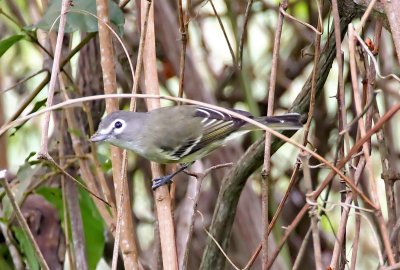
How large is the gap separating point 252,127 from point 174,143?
0.96 ft

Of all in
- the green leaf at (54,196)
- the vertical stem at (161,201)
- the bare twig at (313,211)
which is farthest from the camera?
the green leaf at (54,196)

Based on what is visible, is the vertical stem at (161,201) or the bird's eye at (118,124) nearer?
the vertical stem at (161,201)

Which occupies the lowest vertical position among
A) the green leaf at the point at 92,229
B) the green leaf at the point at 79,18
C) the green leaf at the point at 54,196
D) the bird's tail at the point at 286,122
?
the green leaf at the point at 92,229

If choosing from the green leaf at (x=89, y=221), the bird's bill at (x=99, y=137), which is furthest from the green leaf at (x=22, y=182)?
the bird's bill at (x=99, y=137)

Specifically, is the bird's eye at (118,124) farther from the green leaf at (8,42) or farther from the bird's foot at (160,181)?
the green leaf at (8,42)

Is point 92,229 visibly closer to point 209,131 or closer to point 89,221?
point 89,221

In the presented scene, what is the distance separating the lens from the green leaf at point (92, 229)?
298cm

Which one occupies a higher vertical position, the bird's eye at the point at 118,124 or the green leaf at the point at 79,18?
the green leaf at the point at 79,18

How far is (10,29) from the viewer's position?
473 cm

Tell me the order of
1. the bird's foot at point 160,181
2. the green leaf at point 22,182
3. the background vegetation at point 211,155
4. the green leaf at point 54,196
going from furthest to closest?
the green leaf at point 54,196, the green leaf at point 22,182, the bird's foot at point 160,181, the background vegetation at point 211,155

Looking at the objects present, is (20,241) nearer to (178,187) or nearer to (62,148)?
(62,148)

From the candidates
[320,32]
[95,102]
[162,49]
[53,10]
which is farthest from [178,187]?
[320,32]

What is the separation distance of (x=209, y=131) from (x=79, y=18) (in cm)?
66

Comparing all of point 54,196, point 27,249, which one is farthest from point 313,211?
point 54,196
